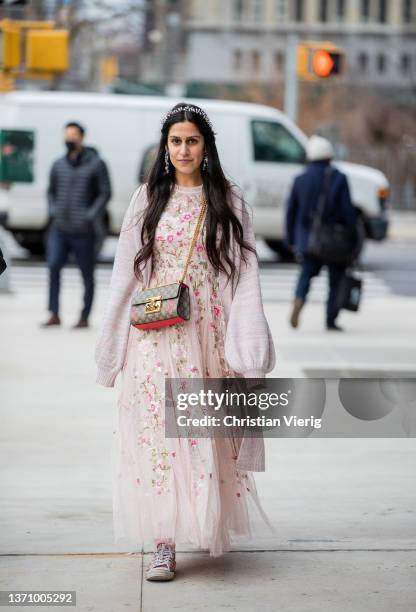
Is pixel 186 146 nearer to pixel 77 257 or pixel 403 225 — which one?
pixel 77 257

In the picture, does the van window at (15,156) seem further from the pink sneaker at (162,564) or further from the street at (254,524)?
the pink sneaker at (162,564)

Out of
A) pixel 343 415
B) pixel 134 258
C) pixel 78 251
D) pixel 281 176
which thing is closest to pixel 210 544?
pixel 134 258

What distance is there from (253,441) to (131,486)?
0.47m

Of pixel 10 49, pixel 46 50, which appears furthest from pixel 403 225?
pixel 10 49

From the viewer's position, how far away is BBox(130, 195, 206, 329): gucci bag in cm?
515

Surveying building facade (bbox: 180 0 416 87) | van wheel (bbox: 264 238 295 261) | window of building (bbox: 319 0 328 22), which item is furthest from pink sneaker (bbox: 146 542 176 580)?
window of building (bbox: 319 0 328 22)

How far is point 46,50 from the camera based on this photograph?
1889 centimetres

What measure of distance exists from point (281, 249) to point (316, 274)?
27.2ft

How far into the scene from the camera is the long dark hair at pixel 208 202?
526 centimetres

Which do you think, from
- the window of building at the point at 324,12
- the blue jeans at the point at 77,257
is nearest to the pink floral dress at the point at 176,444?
the blue jeans at the point at 77,257

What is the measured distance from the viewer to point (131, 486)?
523 centimetres

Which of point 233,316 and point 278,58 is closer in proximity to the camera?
point 233,316

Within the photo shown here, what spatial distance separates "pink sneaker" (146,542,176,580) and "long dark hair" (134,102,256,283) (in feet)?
3.24

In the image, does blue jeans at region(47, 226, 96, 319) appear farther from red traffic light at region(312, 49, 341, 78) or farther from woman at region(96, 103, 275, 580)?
red traffic light at region(312, 49, 341, 78)
